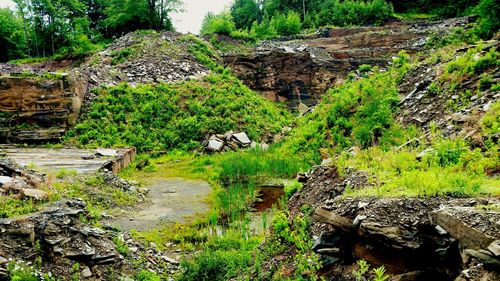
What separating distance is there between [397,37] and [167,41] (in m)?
15.6

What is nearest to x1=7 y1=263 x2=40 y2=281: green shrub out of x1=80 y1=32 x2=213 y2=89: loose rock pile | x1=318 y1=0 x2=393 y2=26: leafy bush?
x1=80 y1=32 x2=213 y2=89: loose rock pile

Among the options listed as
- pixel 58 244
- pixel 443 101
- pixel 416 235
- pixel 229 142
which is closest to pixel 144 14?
pixel 229 142

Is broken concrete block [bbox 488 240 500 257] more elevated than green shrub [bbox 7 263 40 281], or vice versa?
broken concrete block [bbox 488 240 500 257]

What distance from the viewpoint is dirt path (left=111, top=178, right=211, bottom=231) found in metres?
9.58

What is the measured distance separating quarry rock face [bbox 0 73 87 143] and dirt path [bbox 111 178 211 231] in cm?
662

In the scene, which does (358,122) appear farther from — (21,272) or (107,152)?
(21,272)

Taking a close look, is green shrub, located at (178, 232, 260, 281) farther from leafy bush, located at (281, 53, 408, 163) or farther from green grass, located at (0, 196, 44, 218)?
leafy bush, located at (281, 53, 408, 163)


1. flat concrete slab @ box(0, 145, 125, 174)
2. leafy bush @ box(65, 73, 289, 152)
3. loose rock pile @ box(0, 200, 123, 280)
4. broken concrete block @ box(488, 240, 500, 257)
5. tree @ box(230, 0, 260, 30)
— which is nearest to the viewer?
broken concrete block @ box(488, 240, 500, 257)

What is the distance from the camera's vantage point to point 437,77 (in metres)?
12.7

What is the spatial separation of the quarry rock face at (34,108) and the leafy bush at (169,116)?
0.80 meters

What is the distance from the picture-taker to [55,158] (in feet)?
46.5

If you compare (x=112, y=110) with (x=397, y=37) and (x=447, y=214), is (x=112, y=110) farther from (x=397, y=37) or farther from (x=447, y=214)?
(x=397, y=37)

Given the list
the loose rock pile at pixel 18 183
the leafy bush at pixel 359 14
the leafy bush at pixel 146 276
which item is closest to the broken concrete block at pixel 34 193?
the loose rock pile at pixel 18 183

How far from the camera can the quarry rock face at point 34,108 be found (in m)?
16.8
